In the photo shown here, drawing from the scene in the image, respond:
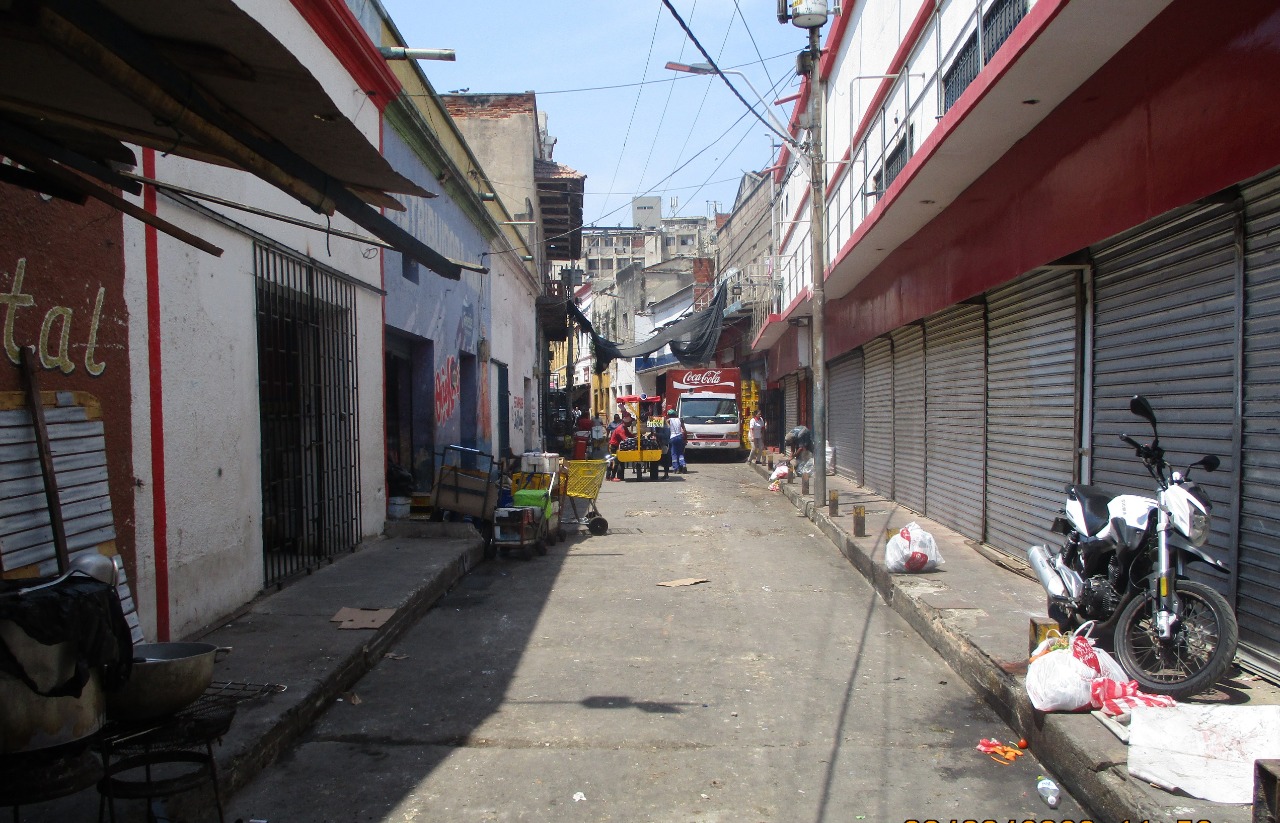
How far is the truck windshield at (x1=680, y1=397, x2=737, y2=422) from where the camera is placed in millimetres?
29844

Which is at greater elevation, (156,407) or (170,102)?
(170,102)

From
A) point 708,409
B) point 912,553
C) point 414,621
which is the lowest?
point 414,621

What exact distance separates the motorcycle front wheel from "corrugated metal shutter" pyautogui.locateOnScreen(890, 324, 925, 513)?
8.03m

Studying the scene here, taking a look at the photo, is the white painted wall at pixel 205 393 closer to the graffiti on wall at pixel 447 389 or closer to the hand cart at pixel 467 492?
the hand cart at pixel 467 492

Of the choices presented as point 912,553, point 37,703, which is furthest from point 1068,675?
point 37,703

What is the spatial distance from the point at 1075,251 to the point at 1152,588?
3.31 metres

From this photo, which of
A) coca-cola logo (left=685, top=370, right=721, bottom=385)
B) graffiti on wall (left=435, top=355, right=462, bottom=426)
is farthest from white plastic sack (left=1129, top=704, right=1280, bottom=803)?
coca-cola logo (left=685, top=370, right=721, bottom=385)

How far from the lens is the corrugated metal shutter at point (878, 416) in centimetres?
1507

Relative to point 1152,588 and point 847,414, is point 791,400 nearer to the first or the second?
point 847,414

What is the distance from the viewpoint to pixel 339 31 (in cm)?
Answer: 909

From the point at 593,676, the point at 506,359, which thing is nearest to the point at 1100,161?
the point at 593,676

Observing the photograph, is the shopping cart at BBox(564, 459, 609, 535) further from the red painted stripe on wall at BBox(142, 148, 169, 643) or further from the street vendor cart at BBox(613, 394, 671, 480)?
the street vendor cart at BBox(613, 394, 671, 480)

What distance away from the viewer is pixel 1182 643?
4.64 m

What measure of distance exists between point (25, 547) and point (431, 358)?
944cm
